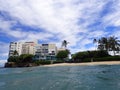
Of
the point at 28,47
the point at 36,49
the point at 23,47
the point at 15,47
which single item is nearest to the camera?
the point at 36,49

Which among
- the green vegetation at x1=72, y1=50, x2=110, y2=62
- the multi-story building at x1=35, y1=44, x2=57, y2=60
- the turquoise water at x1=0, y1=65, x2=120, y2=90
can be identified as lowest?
the turquoise water at x1=0, y1=65, x2=120, y2=90

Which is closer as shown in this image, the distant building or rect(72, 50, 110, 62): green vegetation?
rect(72, 50, 110, 62): green vegetation

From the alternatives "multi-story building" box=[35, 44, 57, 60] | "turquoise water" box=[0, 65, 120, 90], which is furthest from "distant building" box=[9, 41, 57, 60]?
"turquoise water" box=[0, 65, 120, 90]

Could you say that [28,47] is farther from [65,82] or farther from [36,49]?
[65,82]

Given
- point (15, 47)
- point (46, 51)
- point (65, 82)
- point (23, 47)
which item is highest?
point (23, 47)

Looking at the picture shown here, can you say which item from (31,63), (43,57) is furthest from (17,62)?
(43,57)

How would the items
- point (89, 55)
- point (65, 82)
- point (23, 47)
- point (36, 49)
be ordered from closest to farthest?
1. point (65, 82)
2. point (89, 55)
3. point (36, 49)
4. point (23, 47)

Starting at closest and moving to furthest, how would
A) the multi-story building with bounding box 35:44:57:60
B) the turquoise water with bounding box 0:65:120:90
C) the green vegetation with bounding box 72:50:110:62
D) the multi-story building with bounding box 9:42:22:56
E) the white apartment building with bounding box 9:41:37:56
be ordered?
the turquoise water with bounding box 0:65:120:90 < the green vegetation with bounding box 72:50:110:62 < the multi-story building with bounding box 35:44:57:60 < the white apartment building with bounding box 9:41:37:56 < the multi-story building with bounding box 9:42:22:56

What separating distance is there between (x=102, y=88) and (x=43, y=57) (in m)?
133

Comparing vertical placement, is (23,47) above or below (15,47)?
above

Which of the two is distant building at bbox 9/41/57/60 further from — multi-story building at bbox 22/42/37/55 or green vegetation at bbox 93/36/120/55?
green vegetation at bbox 93/36/120/55

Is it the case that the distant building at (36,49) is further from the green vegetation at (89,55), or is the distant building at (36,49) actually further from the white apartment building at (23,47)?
the green vegetation at (89,55)

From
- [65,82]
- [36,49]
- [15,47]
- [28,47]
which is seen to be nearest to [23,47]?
[28,47]

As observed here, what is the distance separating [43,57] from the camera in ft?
486
